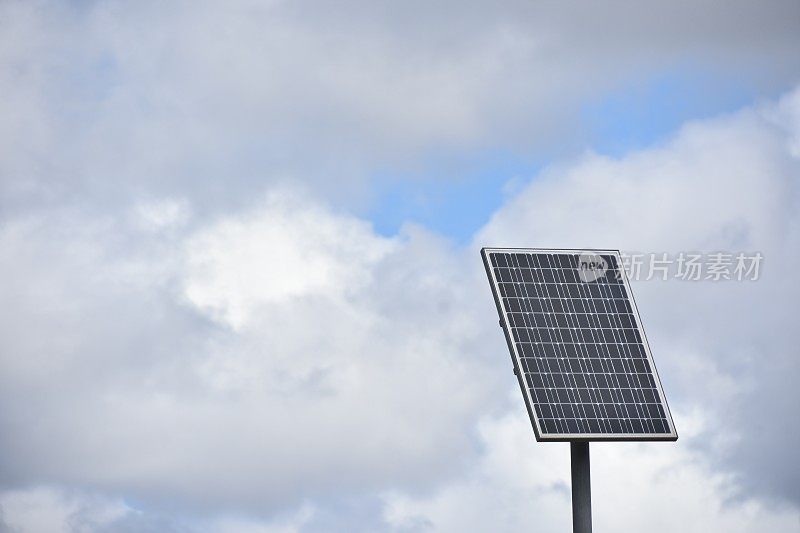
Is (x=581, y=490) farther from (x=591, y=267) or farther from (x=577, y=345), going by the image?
(x=591, y=267)

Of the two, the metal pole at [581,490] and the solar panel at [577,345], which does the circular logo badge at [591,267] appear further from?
the metal pole at [581,490]

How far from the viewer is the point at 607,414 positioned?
1882 inches

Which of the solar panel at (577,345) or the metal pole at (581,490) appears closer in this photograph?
the metal pole at (581,490)

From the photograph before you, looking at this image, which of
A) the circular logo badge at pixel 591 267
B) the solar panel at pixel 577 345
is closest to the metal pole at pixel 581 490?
the solar panel at pixel 577 345

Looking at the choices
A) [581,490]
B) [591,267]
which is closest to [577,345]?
[591,267]

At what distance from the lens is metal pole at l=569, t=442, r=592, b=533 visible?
46.8 m

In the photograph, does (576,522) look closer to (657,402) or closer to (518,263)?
(657,402)

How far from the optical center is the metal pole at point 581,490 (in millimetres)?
46781

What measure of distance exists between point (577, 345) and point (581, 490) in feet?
16.6

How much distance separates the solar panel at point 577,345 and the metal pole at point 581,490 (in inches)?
32.8

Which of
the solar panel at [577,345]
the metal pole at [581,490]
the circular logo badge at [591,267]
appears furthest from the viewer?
the circular logo badge at [591,267]

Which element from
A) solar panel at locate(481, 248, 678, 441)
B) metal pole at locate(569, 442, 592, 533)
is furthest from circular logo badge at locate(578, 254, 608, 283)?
metal pole at locate(569, 442, 592, 533)

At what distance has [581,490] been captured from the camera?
47031mm

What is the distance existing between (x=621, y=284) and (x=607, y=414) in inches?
216
